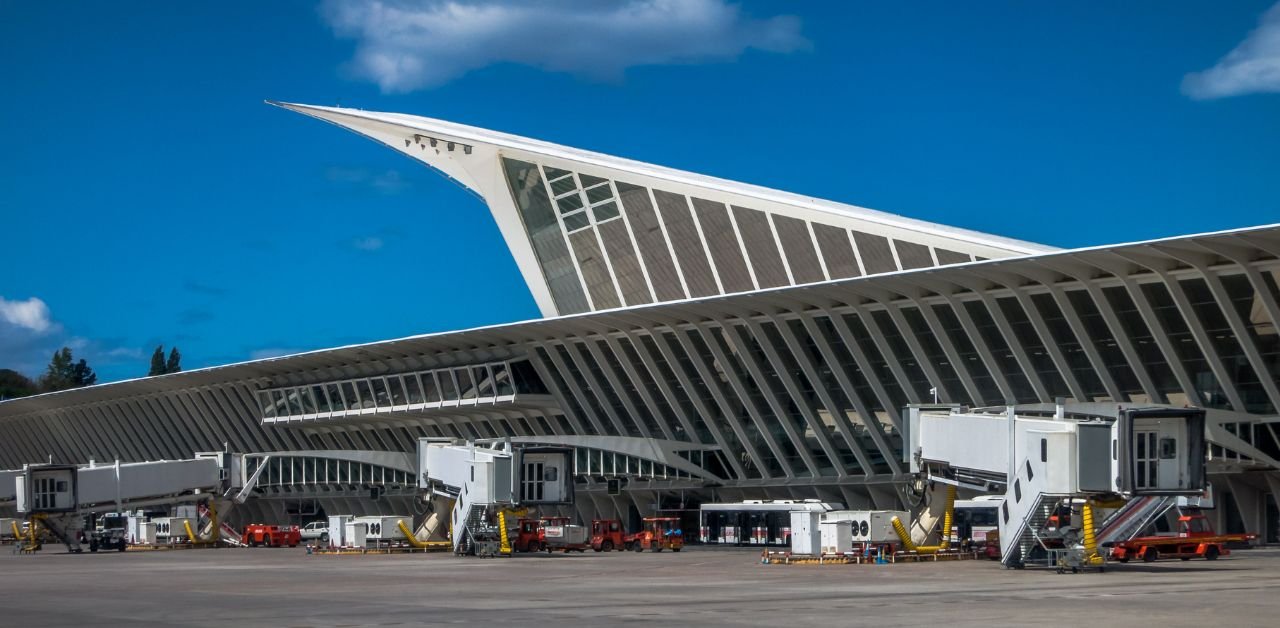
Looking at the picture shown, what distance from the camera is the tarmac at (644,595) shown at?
74.1 ft

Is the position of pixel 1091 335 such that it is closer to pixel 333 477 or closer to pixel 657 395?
pixel 657 395

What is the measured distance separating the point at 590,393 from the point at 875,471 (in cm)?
1638

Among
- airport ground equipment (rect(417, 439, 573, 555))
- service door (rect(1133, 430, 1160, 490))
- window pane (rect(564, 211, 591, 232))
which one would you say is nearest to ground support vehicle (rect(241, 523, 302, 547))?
window pane (rect(564, 211, 591, 232))

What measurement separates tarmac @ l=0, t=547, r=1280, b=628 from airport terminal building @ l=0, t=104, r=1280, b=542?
28.5ft

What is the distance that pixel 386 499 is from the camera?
89.2m

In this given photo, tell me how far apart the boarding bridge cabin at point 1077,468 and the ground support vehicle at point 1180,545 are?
4.35m

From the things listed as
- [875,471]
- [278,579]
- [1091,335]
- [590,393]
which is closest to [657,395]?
[590,393]

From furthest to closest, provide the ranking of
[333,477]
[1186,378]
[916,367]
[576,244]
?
[333,477], [576,244], [916,367], [1186,378]

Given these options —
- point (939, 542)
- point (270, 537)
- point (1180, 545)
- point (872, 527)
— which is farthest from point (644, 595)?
point (270, 537)

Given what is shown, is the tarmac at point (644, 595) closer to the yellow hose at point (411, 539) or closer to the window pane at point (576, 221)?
the yellow hose at point (411, 539)

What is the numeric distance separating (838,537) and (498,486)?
1259 cm

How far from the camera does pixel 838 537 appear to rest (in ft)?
148

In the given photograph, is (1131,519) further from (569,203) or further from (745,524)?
(569,203)

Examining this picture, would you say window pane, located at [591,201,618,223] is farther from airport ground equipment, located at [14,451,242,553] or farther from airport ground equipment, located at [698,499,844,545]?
airport ground equipment, located at [14,451,242,553]
